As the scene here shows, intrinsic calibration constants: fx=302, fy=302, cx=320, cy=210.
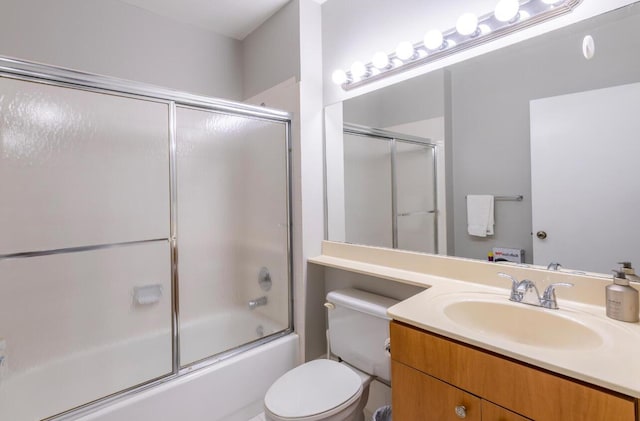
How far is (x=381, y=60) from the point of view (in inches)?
63.3

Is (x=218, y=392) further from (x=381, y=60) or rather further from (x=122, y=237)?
(x=381, y=60)

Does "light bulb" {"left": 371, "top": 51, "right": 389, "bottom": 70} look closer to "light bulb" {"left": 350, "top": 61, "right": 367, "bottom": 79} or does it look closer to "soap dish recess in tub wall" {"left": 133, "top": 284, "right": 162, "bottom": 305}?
"light bulb" {"left": 350, "top": 61, "right": 367, "bottom": 79}

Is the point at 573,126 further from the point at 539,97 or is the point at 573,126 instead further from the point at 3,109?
the point at 3,109

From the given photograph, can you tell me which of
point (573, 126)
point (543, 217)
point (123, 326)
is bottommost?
point (123, 326)

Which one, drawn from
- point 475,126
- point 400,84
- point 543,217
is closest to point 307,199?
point 400,84

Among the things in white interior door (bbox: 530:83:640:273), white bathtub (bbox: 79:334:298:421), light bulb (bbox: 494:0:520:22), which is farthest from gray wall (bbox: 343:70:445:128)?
white bathtub (bbox: 79:334:298:421)

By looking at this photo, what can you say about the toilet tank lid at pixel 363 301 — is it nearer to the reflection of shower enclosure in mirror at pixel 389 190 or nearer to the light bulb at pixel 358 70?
the reflection of shower enclosure in mirror at pixel 389 190

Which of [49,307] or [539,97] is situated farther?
[49,307]

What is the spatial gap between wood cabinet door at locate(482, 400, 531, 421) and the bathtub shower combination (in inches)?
50.9

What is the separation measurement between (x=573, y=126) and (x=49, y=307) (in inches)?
101

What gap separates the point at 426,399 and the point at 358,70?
5.23 feet

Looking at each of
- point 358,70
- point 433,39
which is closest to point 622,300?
point 433,39

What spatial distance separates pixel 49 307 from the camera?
161 cm

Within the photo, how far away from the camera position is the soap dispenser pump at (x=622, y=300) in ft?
2.91
